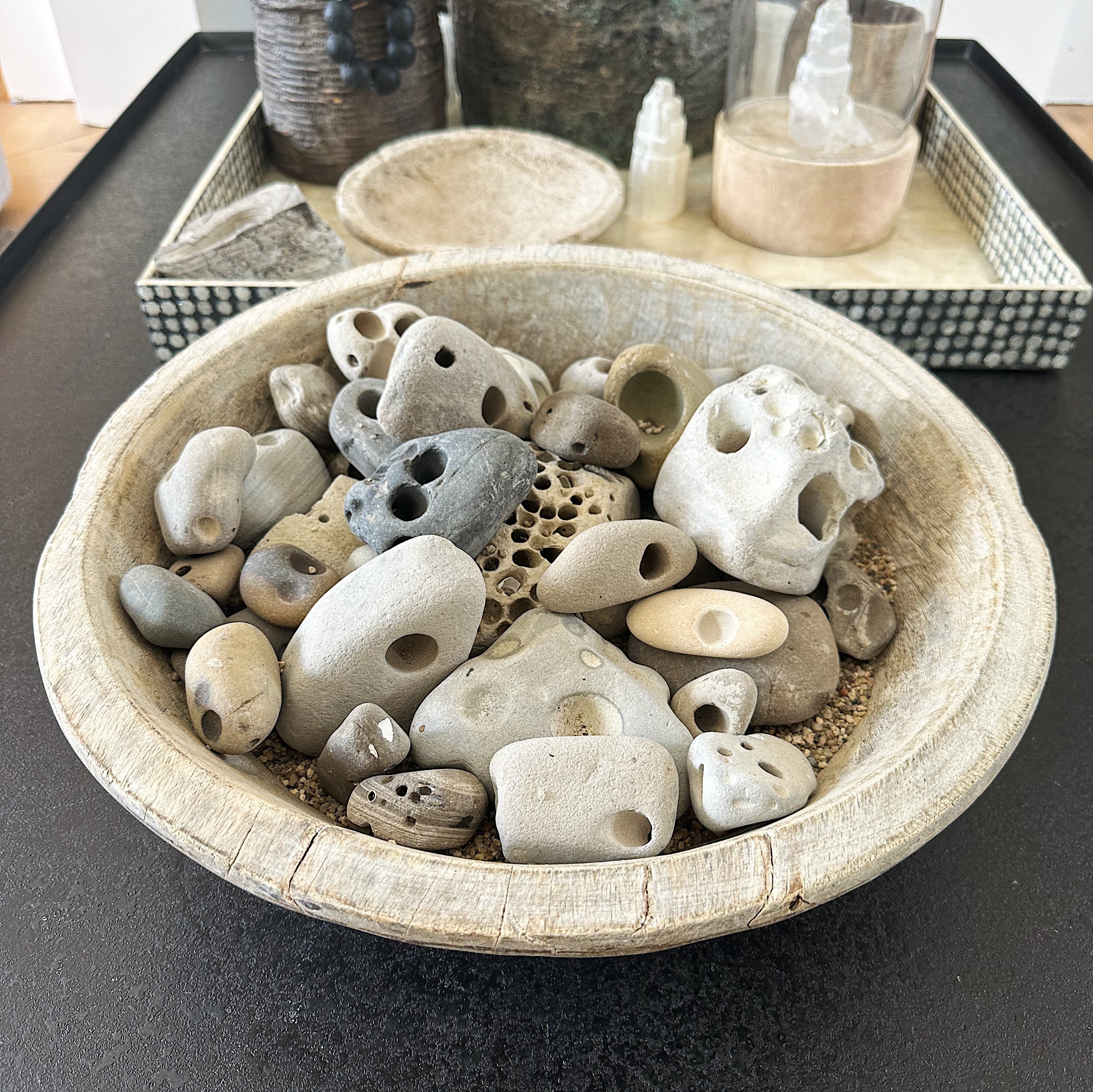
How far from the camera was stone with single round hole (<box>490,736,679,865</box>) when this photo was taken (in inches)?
24.4

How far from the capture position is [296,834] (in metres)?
0.57

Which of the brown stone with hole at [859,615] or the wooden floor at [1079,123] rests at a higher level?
the brown stone with hole at [859,615]

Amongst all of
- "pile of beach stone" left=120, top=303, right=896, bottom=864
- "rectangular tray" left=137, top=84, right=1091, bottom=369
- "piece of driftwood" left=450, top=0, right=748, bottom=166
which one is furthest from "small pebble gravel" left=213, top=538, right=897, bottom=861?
"piece of driftwood" left=450, top=0, right=748, bottom=166

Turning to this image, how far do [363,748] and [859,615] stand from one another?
1.38 ft

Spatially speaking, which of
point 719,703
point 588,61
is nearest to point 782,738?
point 719,703

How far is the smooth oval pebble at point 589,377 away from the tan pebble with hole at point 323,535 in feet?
0.82

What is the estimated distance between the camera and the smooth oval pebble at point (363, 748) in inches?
26.6

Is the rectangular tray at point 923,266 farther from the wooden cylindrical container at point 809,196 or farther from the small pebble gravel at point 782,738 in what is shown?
the small pebble gravel at point 782,738

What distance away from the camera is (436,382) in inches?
33.0

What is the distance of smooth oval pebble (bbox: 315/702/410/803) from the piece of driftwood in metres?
1.29

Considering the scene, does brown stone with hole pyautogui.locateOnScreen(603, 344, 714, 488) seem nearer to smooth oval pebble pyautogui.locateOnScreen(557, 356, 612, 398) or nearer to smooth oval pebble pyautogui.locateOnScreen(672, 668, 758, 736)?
smooth oval pebble pyautogui.locateOnScreen(557, 356, 612, 398)

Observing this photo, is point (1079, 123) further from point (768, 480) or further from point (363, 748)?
point (363, 748)

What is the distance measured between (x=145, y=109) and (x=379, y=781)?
1.76 meters

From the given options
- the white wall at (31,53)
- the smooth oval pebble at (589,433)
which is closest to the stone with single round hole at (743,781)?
the smooth oval pebble at (589,433)
